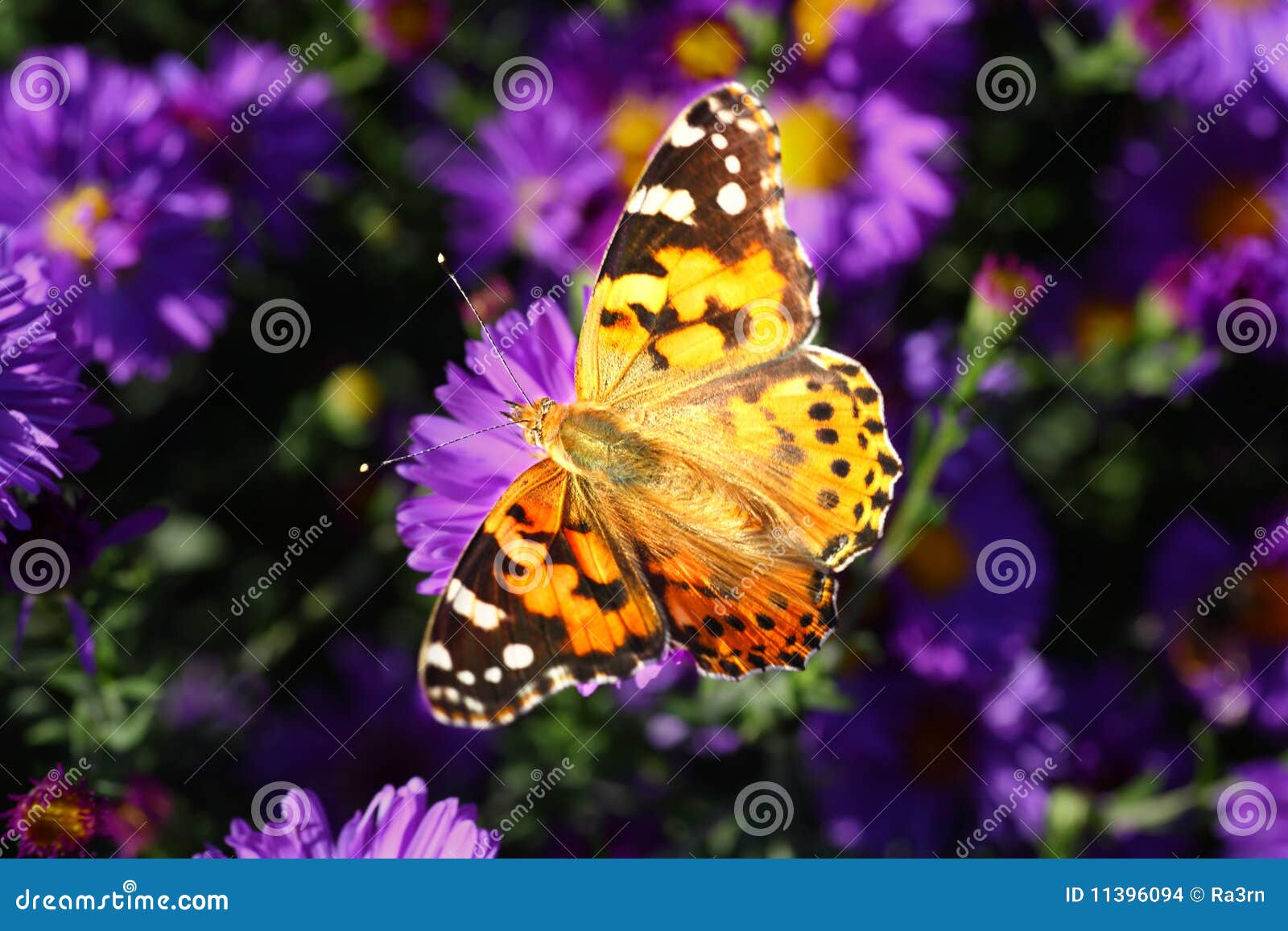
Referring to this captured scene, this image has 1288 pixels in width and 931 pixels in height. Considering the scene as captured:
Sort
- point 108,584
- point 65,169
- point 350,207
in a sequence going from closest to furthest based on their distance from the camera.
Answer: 1. point 108,584
2. point 65,169
3. point 350,207

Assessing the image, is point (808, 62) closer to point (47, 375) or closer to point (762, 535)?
point (762, 535)

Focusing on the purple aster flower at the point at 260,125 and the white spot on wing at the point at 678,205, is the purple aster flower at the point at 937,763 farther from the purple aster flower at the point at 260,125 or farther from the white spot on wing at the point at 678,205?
the purple aster flower at the point at 260,125

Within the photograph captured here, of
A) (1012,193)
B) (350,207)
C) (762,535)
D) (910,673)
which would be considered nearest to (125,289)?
(350,207)

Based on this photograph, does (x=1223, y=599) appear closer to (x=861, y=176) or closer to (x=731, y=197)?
(x=861, y=176)

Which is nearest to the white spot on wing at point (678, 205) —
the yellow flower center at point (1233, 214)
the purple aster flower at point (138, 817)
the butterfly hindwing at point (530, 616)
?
the butterfly hindwing at point (530, 616)

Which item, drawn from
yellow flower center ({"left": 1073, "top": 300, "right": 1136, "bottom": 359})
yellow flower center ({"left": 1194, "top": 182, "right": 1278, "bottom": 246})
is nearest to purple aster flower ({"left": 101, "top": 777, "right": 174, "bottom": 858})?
yellow flower center ({"left": 1073, "top": 300, "right": 1136, "bottom": 359})

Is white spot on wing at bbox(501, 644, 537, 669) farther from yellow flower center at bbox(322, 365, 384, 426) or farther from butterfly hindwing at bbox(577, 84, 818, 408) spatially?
yellow flower center at bbox(322, 365, 384, 426)
